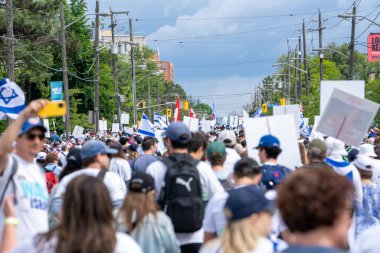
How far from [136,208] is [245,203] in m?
1.35

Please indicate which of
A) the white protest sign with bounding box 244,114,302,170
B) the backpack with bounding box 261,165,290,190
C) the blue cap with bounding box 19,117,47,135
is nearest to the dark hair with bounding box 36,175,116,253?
the blue cap with bounding box 19,117,47,135

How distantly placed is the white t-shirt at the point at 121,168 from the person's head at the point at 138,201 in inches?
217

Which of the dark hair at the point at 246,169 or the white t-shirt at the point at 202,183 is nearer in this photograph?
the dark hair at the point at 246,169

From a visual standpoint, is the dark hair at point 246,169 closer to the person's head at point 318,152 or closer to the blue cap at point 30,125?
the blue cap at point 30,125

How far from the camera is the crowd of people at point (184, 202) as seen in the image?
3234mm

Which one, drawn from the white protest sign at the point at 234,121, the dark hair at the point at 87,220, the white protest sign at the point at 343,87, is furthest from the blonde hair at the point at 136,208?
the white protest sign at the point at 234,121

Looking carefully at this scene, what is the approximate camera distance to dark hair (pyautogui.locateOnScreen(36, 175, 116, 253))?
4.10 m

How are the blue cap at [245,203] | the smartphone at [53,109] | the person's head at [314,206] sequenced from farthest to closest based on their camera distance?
the smartphone at [53,109] → the blue cap at [245,203] → the person's head at [314,206]

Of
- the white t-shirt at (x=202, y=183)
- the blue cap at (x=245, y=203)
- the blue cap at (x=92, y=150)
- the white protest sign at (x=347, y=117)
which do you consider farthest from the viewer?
the white protest sign at (x=347, y=117)

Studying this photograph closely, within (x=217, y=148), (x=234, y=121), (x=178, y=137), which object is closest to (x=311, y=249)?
(x=178, y=137)

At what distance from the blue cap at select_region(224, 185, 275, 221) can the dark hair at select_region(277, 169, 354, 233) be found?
1.53 metres

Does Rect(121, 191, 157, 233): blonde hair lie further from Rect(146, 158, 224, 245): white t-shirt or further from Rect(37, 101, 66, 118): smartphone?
Rect(37, 101, 66, 118): smartphone

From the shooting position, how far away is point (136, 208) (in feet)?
19.9

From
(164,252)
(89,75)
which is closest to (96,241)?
(164,252)
